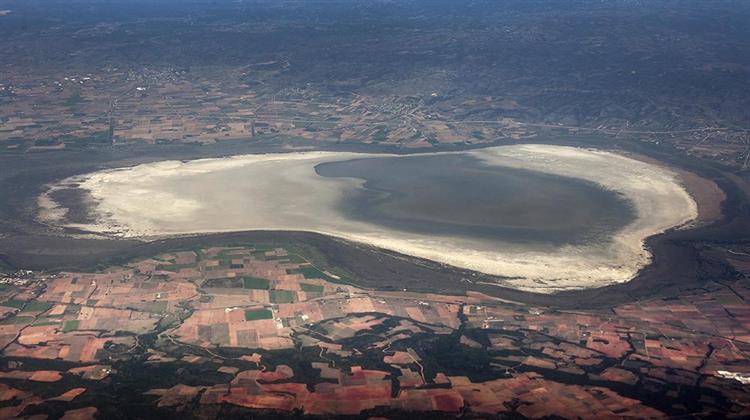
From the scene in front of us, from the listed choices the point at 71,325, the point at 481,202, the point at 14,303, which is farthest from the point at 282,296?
the point at 481,202

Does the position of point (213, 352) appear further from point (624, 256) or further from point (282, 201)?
point (624, 256)

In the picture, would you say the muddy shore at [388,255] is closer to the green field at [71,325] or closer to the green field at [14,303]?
the green field at [14,303]

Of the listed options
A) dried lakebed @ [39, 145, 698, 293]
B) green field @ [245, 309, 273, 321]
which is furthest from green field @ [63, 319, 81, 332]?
dried lakebed @ [39, 145, 698, 293]

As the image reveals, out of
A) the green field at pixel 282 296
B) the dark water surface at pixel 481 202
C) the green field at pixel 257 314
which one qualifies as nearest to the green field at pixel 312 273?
the green field at pixel 282 296

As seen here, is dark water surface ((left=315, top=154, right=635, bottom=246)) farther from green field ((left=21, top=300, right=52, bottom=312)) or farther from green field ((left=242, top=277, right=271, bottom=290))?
green field ((left=21, top=300, right=52, bottom=312))

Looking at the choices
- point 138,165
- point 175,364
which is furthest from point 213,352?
point 138,165

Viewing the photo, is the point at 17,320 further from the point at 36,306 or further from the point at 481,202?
the point at 481,202
